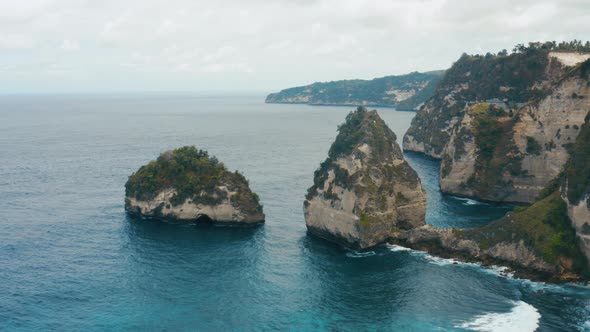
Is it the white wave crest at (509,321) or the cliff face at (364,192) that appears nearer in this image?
the white wave crest at (509,321)

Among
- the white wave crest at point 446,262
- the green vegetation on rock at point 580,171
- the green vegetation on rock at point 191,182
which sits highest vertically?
the green vegetation on rock at point 580,171

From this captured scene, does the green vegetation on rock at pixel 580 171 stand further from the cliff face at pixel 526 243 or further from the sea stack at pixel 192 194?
the sea stack at pixel 192 194

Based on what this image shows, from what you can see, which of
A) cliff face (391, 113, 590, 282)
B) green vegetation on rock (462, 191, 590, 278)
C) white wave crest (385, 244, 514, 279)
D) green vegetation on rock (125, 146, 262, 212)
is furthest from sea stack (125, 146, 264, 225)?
green vegetation on rock (462, 191, 590, 278)

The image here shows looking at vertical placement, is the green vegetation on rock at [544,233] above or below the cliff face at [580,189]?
below

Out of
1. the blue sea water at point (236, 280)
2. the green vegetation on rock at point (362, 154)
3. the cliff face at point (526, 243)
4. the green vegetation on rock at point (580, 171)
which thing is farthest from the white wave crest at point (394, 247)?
the green vegetation on rock at point (580, 171)

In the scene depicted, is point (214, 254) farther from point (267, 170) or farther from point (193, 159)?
point (267, 170)

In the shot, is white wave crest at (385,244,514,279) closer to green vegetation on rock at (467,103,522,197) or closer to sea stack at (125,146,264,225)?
sea stack at (125,146,264,225)

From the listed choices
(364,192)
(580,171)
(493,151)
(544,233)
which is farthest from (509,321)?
(493,151)
